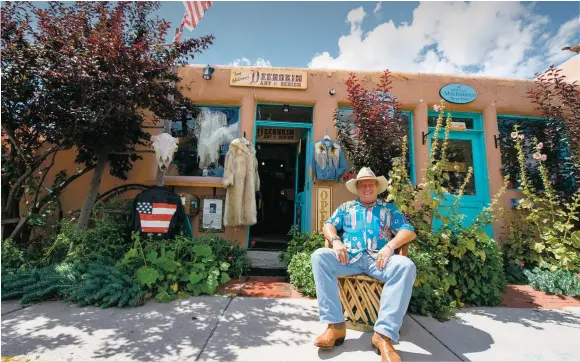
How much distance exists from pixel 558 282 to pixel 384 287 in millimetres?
3577

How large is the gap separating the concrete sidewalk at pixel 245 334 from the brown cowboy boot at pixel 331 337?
0.06 meters

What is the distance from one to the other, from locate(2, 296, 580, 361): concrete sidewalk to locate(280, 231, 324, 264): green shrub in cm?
112

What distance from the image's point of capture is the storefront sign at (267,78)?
5965 mm

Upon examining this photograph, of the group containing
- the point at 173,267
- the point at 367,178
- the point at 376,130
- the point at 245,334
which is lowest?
the point at 245,334

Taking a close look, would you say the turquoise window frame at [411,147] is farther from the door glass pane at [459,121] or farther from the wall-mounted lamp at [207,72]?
the wall-mounted lamp at [207,72]

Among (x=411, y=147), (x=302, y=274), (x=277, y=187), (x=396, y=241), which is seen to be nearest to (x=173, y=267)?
(x=302, y=274)

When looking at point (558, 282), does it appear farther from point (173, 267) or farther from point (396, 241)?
point (173, 267)

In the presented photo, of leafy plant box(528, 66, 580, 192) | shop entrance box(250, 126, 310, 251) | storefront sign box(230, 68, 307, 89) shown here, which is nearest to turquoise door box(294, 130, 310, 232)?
storefront sign box(230, 68, 307, 89)

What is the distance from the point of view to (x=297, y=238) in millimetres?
4918

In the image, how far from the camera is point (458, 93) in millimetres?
6148

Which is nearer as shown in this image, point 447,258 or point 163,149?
point 447,258

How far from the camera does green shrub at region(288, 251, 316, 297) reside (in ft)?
12.4

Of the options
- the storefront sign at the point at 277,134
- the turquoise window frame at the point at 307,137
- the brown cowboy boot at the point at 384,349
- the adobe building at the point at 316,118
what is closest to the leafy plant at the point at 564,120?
the adobe building at the point at 316,118

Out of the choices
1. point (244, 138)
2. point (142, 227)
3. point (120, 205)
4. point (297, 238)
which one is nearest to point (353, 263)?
point (297, 238)
